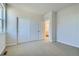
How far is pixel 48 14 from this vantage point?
7.11 m

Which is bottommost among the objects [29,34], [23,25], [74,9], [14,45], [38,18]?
[14,45]

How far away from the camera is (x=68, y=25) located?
19.6ft

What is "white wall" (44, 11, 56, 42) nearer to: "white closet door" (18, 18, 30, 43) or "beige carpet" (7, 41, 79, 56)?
"beige carpet" (7, 41, 79, 56)

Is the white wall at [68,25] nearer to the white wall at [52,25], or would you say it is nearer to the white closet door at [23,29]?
the white wall at [52,25]

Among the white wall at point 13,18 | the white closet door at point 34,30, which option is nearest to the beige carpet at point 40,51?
the white closet door at point 34,30

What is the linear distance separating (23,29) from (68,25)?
2293 millimetres

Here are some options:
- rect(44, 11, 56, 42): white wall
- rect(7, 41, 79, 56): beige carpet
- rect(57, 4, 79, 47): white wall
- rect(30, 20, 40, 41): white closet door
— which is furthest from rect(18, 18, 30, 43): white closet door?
rect(57, 4, 79, 47): white wall

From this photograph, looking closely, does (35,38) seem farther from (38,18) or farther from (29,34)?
(38,18)

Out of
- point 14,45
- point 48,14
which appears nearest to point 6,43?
point 14,45

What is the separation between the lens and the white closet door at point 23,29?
18.7ft

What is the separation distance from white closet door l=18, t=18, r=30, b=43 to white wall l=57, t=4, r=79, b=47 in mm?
1973

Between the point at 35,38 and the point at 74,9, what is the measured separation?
2435 millimetres

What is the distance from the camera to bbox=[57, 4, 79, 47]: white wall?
545 centimetres

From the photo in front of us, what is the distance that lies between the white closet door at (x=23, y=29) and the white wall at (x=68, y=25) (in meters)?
1.97
